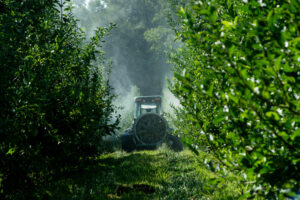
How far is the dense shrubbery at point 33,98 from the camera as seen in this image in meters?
3.09

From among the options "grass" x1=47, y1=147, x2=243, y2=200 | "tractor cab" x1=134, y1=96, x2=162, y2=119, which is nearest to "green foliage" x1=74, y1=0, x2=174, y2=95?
"tractor cab" x1=134, y1=96, x2=162, y2=119

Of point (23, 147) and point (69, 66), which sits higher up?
point (69, 66)

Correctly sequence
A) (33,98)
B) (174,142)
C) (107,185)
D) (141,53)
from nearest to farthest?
(33,98) → (107,185) → (174,142) → (141,53)

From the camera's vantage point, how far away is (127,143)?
42.2 feet

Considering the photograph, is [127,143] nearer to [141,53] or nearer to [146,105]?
[146,105]

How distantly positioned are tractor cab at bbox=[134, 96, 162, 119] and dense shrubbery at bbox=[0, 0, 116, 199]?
32.7 ft

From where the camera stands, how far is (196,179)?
5.59m

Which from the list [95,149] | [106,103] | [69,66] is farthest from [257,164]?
[106,103]

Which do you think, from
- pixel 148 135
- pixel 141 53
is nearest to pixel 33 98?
pixel 148 135

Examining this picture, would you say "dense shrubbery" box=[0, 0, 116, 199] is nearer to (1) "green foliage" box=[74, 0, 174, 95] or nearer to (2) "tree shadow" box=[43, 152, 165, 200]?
A: (2) "tree shadow" box=[43, 152, 165, 200]

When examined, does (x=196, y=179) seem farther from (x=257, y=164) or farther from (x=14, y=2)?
(x=14, y=2)

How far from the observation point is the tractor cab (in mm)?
16000

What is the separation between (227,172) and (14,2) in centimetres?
396

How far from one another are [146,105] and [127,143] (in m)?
3.97
